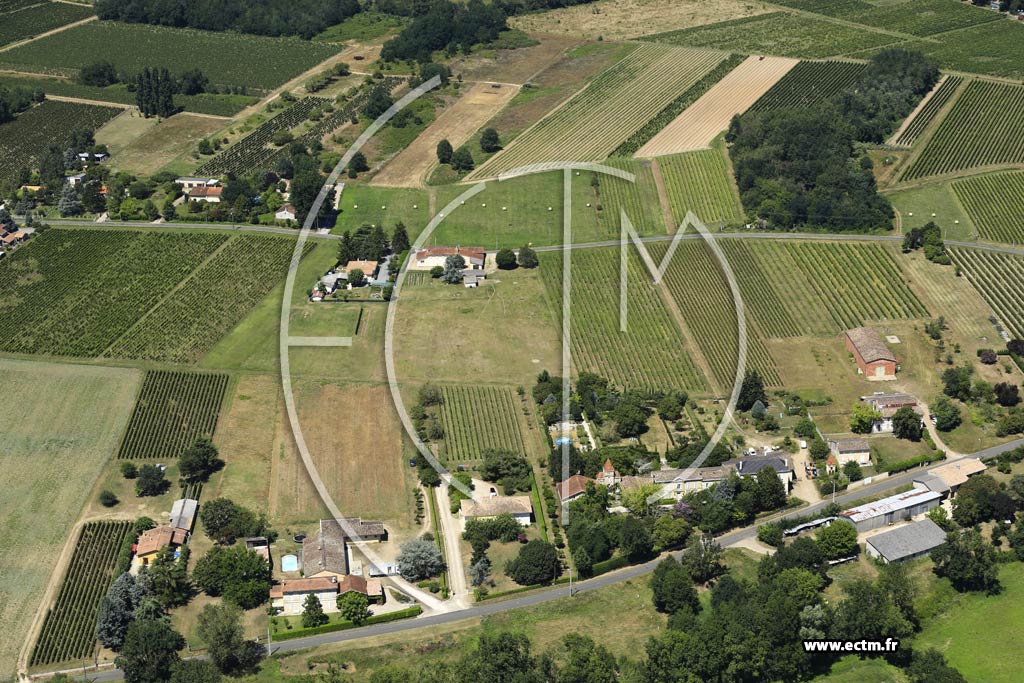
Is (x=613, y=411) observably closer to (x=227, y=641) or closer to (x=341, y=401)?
(x=341, y=401)

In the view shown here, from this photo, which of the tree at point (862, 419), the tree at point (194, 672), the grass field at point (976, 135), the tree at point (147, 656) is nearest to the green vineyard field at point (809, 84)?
the grass field at point (976, 135)

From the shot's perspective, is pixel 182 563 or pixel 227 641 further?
pixel 182 563

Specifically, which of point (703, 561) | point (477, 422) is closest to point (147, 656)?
point (703, 561)

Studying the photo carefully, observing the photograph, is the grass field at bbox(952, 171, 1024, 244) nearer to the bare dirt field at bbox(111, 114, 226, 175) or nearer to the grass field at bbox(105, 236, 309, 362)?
the grass field at bbox(105, 236, 309, 362)

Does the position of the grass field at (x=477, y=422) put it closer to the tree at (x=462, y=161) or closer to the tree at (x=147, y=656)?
the tree at (x=147, y=656)

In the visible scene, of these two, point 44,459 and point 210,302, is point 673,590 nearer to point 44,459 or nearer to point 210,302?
point 44,459

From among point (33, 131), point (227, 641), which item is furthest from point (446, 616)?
point (33, 131)

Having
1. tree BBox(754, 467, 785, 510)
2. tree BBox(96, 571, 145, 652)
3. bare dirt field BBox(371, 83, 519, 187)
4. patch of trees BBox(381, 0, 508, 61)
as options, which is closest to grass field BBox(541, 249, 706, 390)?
tree BBox(754, 467, 785, 510)
